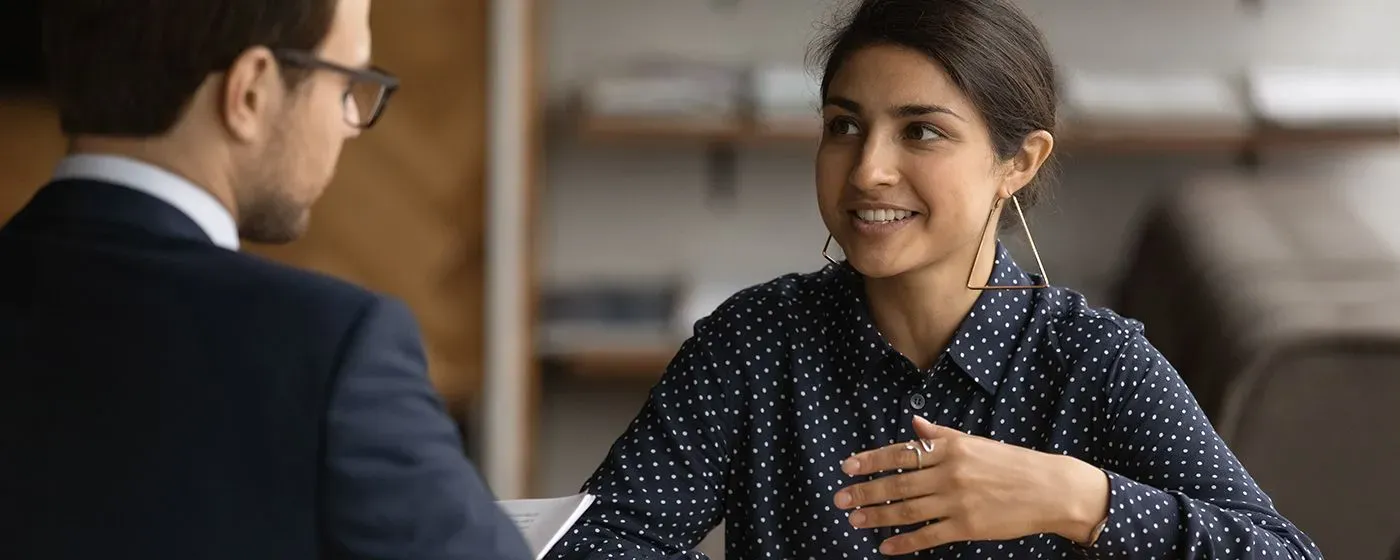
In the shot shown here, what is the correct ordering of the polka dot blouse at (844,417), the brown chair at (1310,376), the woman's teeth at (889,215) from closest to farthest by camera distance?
the polka dot blouse at (844,417) < the woman's teeth at (889,215) < the brown chair at (1310,376)

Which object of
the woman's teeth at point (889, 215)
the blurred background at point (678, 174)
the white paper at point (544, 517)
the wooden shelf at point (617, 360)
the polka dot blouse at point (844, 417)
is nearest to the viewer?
the white paper at point (544, 517)

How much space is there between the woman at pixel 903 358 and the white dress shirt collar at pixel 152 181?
0.61 metres

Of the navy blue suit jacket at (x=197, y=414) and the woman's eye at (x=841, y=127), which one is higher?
the woman's eye at (x=841, y=127)

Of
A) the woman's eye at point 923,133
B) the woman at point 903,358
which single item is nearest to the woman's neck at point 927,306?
the woman at point 903,358

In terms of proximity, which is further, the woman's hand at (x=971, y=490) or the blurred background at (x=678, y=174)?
the blurred background at (x=678, y=174)

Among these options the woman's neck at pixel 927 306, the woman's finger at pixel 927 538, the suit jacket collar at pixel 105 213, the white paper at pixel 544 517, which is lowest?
the white paper at pixel 544 517

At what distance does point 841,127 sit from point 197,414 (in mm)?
883

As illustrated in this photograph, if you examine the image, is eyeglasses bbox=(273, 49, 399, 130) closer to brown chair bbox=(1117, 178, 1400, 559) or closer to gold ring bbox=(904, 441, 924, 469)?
gold ring bbox=(904, 441, 924, 469)

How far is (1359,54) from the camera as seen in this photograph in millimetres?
3551

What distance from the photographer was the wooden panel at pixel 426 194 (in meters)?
3.29

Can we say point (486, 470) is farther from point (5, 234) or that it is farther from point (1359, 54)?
point (5, 234)

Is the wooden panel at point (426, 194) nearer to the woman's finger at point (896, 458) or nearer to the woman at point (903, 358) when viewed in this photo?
the woman at point (903, 358)

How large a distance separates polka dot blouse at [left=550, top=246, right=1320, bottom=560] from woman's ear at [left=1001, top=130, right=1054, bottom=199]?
81 millimetres

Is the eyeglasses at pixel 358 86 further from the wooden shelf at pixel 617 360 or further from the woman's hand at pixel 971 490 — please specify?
the wooden shelf at pixel 617 360
